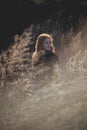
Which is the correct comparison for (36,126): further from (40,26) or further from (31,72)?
(40,26)

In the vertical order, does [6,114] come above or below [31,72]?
below

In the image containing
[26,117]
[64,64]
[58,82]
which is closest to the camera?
[26,117]

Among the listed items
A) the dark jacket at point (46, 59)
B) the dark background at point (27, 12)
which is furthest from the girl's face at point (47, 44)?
the dark background at point (27, 12)

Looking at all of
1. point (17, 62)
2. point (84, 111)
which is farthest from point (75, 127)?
point (17, 62)

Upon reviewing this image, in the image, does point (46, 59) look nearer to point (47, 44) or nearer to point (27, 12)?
point (47, 44)

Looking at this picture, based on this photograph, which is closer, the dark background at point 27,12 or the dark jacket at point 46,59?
the dark jacket at point 46,59

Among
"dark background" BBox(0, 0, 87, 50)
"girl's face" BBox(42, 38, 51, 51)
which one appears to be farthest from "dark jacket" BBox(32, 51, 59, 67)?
"dark background" BBox(0, 0, 87, 50)

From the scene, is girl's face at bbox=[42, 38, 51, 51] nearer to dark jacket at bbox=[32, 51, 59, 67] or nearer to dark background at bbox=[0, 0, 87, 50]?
dark jacket at bbox=[32, 51, 59, 67]

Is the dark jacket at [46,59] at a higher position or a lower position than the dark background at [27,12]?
lower

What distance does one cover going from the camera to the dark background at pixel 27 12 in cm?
632

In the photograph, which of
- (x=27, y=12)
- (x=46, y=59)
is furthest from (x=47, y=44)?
(x=27, y=12)

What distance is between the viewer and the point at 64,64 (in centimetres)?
543

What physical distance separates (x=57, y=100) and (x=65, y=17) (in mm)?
2667

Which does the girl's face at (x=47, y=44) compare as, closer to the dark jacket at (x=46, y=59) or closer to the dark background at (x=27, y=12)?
the dark jacket at (x=46, y=59)
